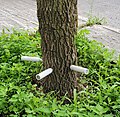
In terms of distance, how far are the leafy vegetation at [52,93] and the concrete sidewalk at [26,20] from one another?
396 millimetres

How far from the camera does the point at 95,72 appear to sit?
74.3 inches

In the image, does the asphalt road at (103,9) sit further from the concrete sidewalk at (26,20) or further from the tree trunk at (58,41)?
the tree trunk at (58,41)

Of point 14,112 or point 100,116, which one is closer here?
point 100,116

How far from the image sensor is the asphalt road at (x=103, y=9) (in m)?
3.43

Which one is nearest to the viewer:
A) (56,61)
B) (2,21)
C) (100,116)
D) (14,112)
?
(100,116)

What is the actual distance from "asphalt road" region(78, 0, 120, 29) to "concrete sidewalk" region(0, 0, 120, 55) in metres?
0.36

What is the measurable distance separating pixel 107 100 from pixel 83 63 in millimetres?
487

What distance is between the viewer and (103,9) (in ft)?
12.7

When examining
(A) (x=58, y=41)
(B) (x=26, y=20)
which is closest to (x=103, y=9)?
(B) (x=26, y=20)

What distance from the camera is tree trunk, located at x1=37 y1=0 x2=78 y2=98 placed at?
60.1 inches

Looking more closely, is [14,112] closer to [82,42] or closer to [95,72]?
[95,72]

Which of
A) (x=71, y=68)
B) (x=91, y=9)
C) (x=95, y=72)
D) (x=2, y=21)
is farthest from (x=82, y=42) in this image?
(x=91, y=9)

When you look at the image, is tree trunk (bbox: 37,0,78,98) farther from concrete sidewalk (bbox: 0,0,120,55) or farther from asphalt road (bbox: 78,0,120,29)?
asphalt road (bbox: 78,0,120,29)

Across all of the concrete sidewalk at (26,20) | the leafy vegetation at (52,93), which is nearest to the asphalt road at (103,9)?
the concrete sidewalk at (26,20)
